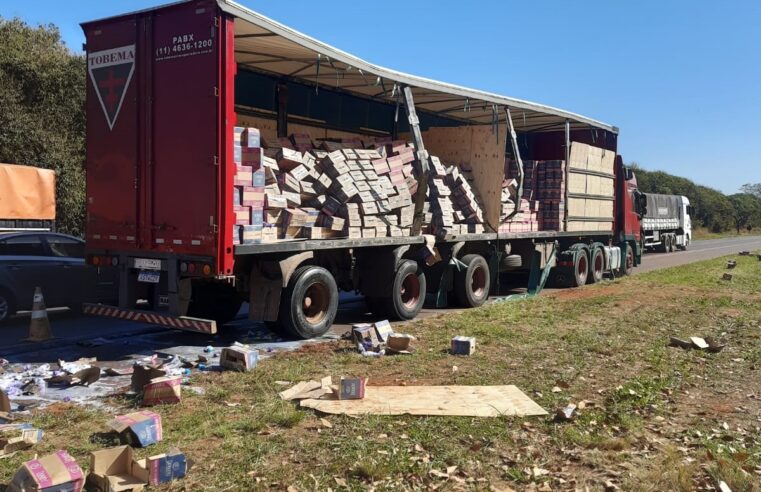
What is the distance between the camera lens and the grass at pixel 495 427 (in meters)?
4.22

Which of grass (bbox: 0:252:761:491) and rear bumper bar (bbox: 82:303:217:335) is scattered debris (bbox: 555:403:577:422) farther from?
rear bumper bar (bbox: 82:303:217:335)

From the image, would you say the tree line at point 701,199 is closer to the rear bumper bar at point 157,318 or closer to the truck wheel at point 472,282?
the truck wheel at point 472,282

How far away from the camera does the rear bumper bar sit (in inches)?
290

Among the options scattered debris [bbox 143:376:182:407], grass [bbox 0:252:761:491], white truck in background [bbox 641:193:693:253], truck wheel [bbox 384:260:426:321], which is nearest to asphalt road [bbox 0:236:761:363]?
truck wheel [bbox 384:260:426:321]

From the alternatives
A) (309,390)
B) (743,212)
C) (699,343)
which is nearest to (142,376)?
(309,390)

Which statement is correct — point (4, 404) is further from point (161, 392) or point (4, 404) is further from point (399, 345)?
point (399, 345)

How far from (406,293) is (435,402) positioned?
213 inches

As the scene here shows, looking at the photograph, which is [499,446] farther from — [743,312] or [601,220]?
[601,220]

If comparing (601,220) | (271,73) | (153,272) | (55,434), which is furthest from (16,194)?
(601,220)

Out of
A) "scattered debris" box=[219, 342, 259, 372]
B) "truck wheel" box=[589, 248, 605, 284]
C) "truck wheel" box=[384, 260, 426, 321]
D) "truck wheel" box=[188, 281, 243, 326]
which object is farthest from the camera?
"truck wheel" box=[589, 248, 605, 284]

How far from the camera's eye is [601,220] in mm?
17625

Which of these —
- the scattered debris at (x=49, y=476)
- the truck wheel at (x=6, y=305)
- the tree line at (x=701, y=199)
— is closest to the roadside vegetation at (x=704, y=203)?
the tree line at (x=701, y=199)

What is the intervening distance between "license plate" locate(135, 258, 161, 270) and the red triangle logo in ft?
5.75

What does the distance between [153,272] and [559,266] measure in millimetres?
10734
